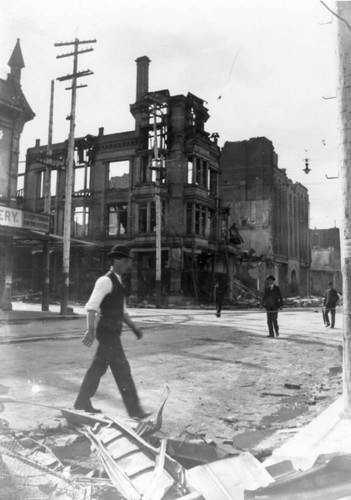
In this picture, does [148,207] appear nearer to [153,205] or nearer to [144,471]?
[153,205]

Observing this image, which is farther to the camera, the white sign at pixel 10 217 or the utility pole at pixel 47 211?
→ the utility pole at pixel 47 211

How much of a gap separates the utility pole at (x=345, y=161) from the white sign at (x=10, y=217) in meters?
16.4

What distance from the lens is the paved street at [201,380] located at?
4962 millimetres

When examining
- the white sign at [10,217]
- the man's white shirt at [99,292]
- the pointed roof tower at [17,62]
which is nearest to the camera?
the man's white shirt at [99,292]

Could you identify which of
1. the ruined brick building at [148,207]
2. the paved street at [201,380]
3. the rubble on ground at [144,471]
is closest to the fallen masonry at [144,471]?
the rubble on ground at [144,471]

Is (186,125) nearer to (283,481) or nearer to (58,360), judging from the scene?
(58,360)

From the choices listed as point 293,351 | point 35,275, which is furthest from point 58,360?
point 35,275

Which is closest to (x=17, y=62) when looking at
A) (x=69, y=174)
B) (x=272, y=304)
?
(x=69, y=174)

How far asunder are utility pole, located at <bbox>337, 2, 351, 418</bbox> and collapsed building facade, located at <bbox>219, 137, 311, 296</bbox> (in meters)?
38.7

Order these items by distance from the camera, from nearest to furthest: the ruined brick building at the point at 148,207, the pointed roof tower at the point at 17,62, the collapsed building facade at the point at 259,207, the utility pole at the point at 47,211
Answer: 1. the utility pole at the point at 47,211
2. the pointed roof tower at the point at 17,62
3. the ruined brick building at the point at 148,207
4. the collapsed building facade at the point at 259,207

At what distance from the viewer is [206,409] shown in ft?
18.2

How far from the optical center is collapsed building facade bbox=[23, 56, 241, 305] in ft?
114

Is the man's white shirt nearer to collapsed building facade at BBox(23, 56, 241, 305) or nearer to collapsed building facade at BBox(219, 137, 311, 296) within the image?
collapsed building facade at BBox(23, 56, 241, 305)

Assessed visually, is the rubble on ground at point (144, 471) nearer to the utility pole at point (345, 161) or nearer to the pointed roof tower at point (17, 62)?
the utility pole at point (345, 161)
